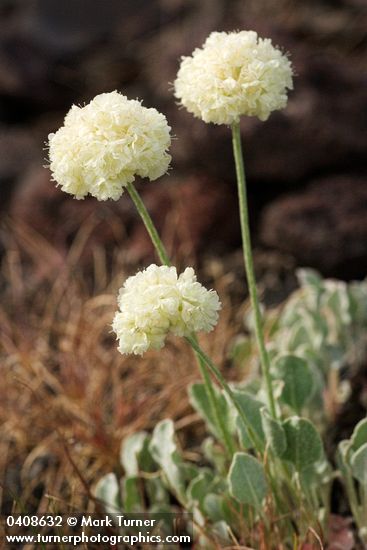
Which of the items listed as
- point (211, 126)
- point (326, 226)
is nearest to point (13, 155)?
point (211, 126)

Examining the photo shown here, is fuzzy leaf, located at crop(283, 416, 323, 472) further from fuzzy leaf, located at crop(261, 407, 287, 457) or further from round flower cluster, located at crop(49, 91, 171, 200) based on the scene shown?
round flower cluster, located at crop(49, 91, 171, 200)

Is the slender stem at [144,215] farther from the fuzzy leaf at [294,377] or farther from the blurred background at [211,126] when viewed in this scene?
the blurred background at [211,126]

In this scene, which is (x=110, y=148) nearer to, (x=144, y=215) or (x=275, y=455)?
(x=144, y=215)

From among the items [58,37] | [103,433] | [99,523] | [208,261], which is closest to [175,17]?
[58,37]

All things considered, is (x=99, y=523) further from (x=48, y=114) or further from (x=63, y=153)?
(x=48, y=114)

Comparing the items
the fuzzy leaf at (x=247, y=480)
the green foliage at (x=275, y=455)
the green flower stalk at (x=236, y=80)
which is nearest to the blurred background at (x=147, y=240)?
the green foliage at (x=275, y=455)
